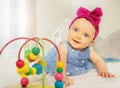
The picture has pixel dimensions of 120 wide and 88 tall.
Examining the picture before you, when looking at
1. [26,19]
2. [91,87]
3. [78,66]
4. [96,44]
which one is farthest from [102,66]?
[26,19]

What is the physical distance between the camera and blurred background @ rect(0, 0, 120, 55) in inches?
71.6

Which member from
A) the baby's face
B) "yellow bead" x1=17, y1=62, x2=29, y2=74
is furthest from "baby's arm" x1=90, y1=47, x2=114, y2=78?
"yellow bead" x1=17, y1=62, x2=29, y2=74

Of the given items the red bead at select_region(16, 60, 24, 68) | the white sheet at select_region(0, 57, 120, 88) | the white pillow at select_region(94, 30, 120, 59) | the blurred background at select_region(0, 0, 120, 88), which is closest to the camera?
the red bead at select_region(16, 60, 24, 68)

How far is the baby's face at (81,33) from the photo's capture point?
103 cm

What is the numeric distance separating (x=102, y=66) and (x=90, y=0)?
0.94 m

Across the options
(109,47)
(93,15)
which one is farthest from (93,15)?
(109,47)

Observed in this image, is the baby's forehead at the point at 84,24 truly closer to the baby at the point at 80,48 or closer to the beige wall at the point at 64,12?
the baby at the point at 80,48

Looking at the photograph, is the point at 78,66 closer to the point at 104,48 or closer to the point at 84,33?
the point at 84,33

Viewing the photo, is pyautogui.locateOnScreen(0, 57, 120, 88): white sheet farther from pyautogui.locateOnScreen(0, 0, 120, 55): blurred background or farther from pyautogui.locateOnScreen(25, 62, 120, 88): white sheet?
pyautogui.locateOnScreen(0, 0, 120, 55): blurred background

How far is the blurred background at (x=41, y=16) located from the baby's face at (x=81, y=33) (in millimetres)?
854

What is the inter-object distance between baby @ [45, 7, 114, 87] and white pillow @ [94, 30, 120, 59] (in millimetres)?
254

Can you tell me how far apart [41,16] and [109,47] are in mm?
691

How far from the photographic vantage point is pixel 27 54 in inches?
30.8

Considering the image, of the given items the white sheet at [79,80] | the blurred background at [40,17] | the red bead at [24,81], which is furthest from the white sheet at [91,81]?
the blurred background at [40,17]
